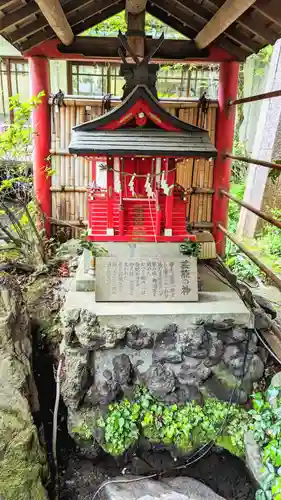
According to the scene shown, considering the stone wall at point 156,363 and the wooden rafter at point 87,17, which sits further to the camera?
the wooden rafter at point 87,17

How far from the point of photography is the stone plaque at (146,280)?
4.62 m

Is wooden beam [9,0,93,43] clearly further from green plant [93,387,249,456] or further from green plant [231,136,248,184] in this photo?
green plant [231,136,248,184]

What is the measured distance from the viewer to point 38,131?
6.32m

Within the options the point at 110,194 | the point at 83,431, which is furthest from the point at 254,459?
the point at 110,194

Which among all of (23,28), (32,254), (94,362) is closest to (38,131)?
(23,28)

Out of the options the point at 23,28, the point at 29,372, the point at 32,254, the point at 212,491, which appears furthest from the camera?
the point at 32,254

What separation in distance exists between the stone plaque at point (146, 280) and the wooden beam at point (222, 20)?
2632 mm

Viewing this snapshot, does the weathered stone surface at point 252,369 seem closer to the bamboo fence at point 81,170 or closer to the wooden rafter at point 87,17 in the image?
the bamboo fence at point 81,170

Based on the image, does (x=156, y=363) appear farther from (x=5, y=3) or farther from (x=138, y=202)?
(x=5, y=3)

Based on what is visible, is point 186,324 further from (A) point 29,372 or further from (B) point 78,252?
(B) point 78,252

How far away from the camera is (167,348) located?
14.6ft

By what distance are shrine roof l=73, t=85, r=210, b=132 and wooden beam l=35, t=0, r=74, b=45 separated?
1.17 m

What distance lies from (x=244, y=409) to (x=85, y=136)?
11.2 feet

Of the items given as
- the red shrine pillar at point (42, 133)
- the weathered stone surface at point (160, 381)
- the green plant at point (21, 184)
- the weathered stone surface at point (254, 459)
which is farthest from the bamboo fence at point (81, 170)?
the weathered stone surface at point (254, 459)
